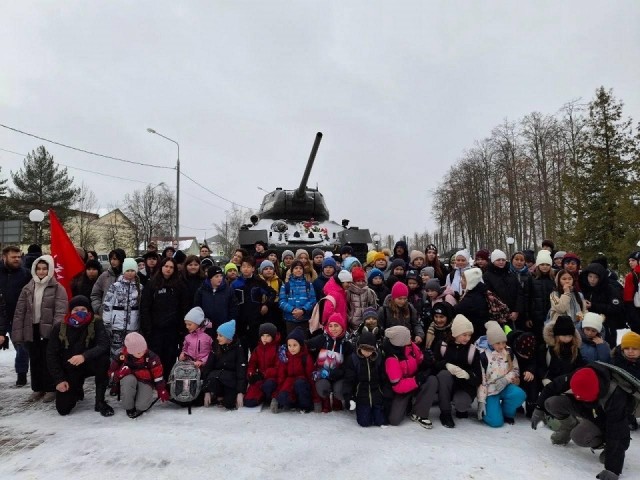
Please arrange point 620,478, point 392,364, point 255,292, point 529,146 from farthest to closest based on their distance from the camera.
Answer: point 529,146
point 255,292
point 392,364
point 620,478

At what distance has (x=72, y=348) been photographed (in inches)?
194

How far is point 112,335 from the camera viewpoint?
5.36 meters

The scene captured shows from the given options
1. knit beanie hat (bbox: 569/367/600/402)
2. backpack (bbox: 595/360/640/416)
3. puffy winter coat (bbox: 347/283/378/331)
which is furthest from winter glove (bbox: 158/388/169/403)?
backpack (bbox: 595/360/640/416)

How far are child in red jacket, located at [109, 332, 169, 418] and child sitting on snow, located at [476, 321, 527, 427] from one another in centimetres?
335

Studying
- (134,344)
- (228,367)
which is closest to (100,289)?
(134,344)

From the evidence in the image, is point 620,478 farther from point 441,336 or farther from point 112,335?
point 112,335

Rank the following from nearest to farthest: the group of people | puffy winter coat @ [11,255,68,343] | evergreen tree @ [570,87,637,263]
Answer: the group of people < puffy winter coat @ [11,255,68,343] < evergreen tree @ [570,87,637,263]

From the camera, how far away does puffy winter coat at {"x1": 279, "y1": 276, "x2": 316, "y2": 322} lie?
570 centimetres

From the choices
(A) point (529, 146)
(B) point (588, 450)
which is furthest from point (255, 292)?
(A) point (529, 146)

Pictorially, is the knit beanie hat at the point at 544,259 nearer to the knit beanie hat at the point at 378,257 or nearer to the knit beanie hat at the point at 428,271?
the knit beanie hat at the point at 428,271

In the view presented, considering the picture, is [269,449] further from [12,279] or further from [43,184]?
[43,184]

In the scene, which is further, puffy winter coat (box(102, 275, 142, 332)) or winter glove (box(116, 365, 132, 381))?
puffy winter coat (box(102, 275, 142, 332))

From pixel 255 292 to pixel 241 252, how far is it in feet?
4.66

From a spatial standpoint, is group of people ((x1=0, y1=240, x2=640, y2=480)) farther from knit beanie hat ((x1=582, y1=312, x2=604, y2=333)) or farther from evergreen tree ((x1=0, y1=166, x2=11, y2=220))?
evergreen tree ((x1=0, y1=166, x2=11, y2=220))
